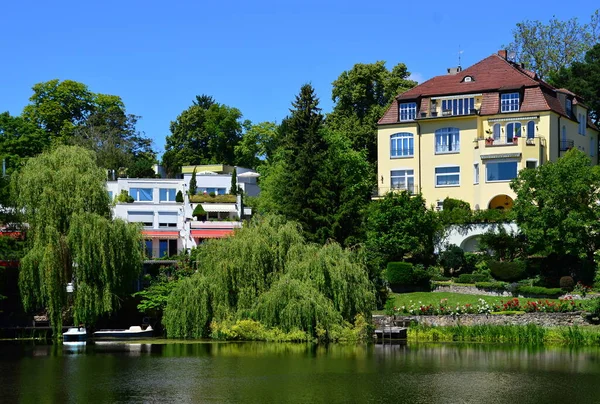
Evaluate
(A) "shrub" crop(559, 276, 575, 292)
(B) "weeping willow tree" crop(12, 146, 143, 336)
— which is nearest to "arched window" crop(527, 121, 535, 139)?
(A) "shrub" crop(559, 276, 575, 292)

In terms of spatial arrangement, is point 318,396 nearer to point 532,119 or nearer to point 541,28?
point 532,119

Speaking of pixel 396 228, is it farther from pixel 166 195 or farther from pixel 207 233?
pixel 166 195

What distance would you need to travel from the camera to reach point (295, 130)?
70.6 m

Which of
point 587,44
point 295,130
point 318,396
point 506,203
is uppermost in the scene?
point 587,44

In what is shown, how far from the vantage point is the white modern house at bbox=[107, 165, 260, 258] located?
7012cm

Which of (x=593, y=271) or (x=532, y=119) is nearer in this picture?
(x=593, y=271)

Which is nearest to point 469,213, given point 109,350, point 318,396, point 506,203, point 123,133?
point 506,203

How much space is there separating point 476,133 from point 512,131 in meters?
2.72

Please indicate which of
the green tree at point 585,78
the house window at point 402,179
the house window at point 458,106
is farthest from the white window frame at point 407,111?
the green tree at point 585,78

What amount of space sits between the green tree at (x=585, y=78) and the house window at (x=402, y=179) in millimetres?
18405

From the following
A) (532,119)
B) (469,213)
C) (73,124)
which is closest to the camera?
(469,213)

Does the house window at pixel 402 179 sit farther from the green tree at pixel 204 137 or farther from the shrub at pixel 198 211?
the green tree at pixel 204 137

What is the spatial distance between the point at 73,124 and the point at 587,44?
53020 mm

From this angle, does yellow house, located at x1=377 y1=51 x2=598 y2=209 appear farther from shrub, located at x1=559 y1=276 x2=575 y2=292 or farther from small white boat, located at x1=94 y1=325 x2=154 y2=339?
small white boat, located at x1=94 y1=325 x2=154 y2=339
